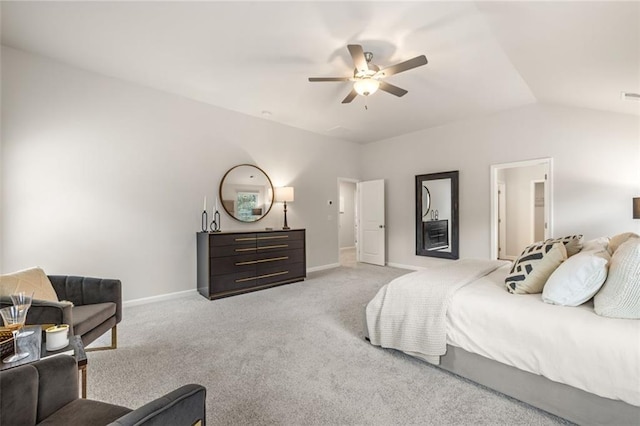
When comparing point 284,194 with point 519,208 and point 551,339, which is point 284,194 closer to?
point 551,339

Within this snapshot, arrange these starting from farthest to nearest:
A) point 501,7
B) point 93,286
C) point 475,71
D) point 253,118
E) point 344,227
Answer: point 344,227
point 253,118
point 475,71
point 93,286
point 501,7

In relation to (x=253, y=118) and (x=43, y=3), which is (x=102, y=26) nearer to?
(x=43, y=3)

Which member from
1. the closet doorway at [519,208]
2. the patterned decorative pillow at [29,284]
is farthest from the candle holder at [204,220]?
the closet doorway at [519,208]

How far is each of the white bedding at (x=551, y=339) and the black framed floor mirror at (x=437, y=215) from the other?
3.48m

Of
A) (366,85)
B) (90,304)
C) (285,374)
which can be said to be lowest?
(285,374)

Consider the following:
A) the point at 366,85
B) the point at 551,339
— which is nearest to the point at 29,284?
the point at 366,85

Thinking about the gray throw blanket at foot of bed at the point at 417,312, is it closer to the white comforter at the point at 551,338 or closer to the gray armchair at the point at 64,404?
the white comforter at the point at 551,338

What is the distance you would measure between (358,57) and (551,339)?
2492 millimetres

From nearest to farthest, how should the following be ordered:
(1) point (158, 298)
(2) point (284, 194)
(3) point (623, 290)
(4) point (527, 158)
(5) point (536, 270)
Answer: (3) point (623, 290) < (5) point (536, 270) < (1) point (158, 298) < (4) point (527, 158) < (2) point (284, 194)

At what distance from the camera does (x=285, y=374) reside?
2.09 metres

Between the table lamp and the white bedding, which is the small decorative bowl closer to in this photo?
the white bedding

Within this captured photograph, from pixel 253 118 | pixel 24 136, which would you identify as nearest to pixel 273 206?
pixel 253 118

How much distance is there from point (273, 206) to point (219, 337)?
2819 millimetres

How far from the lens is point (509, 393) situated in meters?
1.77
